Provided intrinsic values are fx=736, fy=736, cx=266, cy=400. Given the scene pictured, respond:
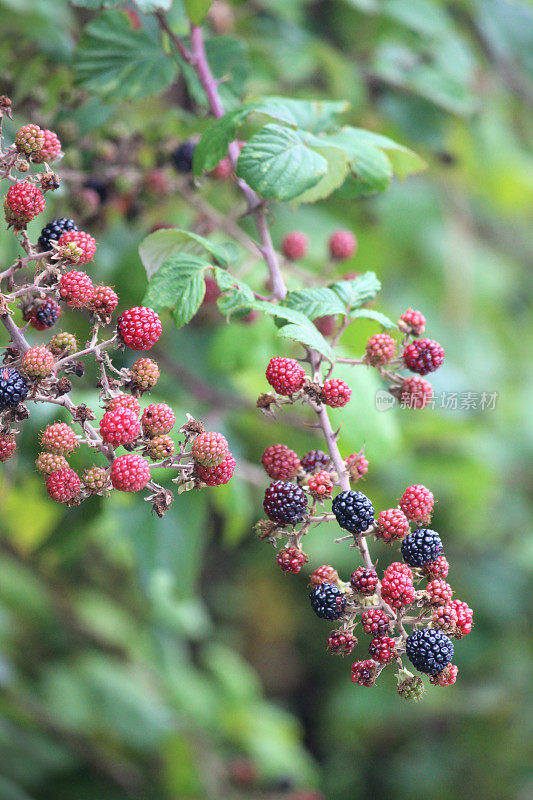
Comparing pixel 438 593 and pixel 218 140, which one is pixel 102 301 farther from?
pixel 438 593

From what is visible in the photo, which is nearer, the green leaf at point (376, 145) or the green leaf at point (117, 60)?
the green leaf at point (376, 145)

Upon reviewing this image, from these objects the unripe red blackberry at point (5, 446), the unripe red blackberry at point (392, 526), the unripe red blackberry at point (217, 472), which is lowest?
the unripe red blackberry at point (392, 526)

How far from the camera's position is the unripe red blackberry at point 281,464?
38.6 inches

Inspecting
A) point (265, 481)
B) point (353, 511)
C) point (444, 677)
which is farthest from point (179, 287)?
point (265, 481)

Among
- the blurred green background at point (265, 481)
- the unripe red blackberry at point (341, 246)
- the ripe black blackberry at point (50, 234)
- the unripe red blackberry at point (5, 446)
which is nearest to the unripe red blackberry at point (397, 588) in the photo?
the unripe red blackberry at point (5, 446)

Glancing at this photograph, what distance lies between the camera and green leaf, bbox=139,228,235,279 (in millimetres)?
1153

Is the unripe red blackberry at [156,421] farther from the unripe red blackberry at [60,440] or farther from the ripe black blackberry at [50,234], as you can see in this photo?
the ripe black blackberry at [50,234]

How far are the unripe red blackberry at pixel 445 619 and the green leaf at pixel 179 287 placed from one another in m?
0.51

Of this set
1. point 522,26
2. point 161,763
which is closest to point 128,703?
point 161,763

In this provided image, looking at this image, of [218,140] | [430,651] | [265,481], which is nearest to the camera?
[430,651]

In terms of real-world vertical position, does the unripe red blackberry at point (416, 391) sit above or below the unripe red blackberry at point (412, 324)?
below

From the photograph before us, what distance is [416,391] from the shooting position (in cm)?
108

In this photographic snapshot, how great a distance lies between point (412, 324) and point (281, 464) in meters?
0.30

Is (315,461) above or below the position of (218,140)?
below
